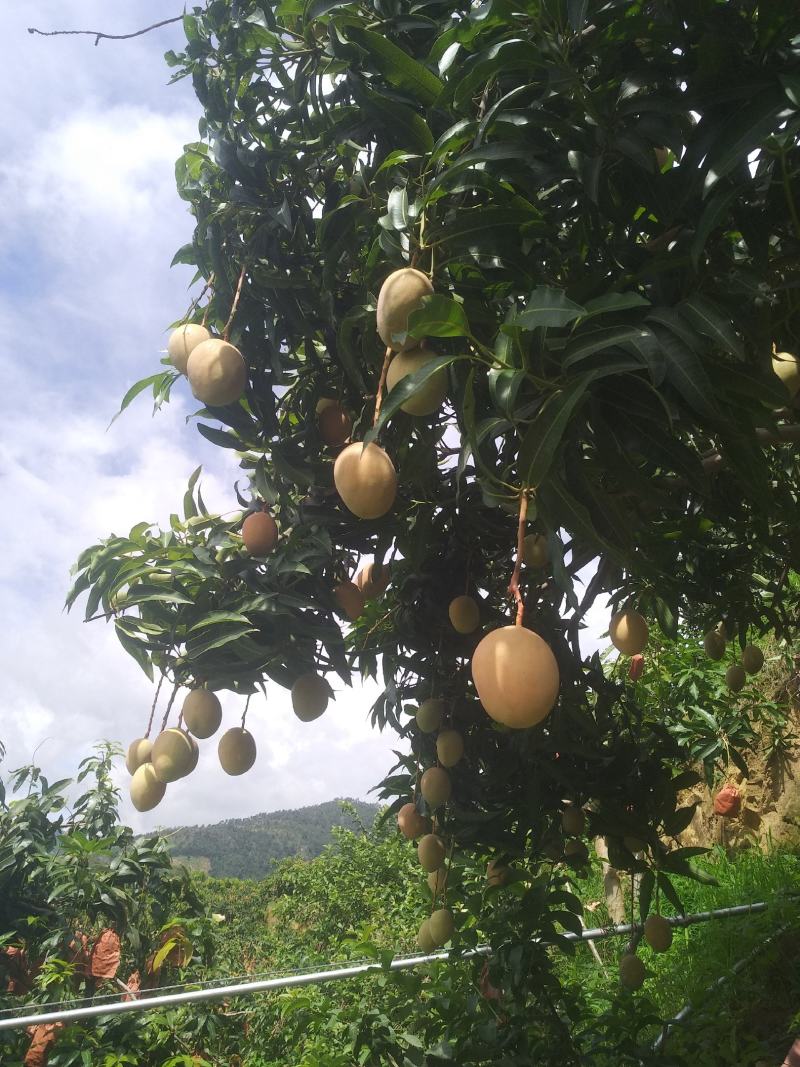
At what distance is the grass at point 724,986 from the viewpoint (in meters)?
2.03

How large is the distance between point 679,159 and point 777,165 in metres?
0.26

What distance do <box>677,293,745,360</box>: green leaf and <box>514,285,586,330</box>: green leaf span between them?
163mm

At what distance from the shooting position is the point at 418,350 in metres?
1.15

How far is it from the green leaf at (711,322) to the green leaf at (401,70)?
53cm

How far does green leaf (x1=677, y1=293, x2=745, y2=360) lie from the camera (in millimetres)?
880

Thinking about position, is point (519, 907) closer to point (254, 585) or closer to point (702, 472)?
point (254, 585)

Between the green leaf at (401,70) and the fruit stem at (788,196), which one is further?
the green leaf at (401,70)

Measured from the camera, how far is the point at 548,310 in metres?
0.85

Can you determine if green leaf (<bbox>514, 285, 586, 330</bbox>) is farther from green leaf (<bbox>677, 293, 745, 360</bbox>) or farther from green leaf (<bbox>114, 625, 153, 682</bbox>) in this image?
green leaf (<bbox>114, 625, 153, 682</bbox>)

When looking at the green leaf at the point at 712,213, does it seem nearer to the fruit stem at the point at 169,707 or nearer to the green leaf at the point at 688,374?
the green leaf at the point at 688,374

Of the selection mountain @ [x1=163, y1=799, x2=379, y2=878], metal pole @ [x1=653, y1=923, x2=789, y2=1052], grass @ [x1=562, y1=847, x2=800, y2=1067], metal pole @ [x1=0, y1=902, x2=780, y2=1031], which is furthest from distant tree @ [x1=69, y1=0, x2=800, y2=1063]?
mountain @ [x1=163, y1=799, x2=379, y2=878]

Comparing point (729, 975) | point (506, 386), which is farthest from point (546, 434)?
point (729, 975)

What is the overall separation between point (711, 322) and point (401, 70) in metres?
0.64

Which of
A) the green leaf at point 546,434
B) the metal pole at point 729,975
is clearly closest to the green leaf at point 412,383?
the green leaf at point 546,434
